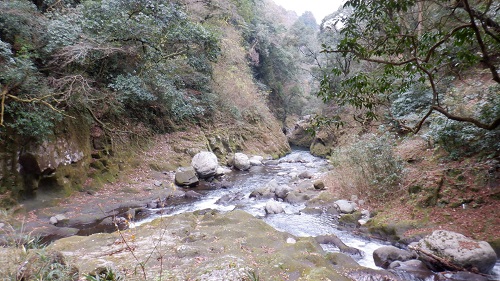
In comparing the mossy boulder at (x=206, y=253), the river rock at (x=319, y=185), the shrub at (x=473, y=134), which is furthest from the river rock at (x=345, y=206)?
the mossy boulder at (x=206, y=253)

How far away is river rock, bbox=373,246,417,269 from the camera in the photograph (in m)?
5.66

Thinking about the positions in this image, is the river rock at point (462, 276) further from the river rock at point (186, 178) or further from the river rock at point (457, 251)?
the river rock at point (186, 178)

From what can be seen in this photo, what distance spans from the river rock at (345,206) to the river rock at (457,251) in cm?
296

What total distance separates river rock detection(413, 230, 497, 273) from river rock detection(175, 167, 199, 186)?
8664mm

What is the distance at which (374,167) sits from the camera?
8.34 meters

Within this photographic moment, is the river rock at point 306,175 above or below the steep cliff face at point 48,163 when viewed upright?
below

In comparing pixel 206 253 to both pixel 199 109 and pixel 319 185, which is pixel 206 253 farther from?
pixel 199 109

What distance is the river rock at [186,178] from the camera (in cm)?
1187

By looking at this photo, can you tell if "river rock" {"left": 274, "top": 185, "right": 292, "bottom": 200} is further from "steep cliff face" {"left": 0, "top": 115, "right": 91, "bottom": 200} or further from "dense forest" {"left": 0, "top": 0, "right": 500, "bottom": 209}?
"steep cliff face" {"left": 0, "top": 115, "right": 91, "bottom": 200}

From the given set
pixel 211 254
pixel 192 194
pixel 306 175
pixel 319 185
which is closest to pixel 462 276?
pixel 211 254

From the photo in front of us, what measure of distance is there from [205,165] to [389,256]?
906 centimetres

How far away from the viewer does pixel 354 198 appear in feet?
29.8

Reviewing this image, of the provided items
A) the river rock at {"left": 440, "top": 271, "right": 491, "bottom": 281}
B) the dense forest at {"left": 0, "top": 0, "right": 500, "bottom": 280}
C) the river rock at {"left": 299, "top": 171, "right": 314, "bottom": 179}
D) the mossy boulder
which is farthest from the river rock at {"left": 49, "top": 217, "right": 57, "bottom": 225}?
the river rock at {"left": 299, "top": 171, "right": 314, "bottom": 179}

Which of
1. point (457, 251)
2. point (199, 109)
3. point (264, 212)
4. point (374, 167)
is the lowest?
point (264, 212)
